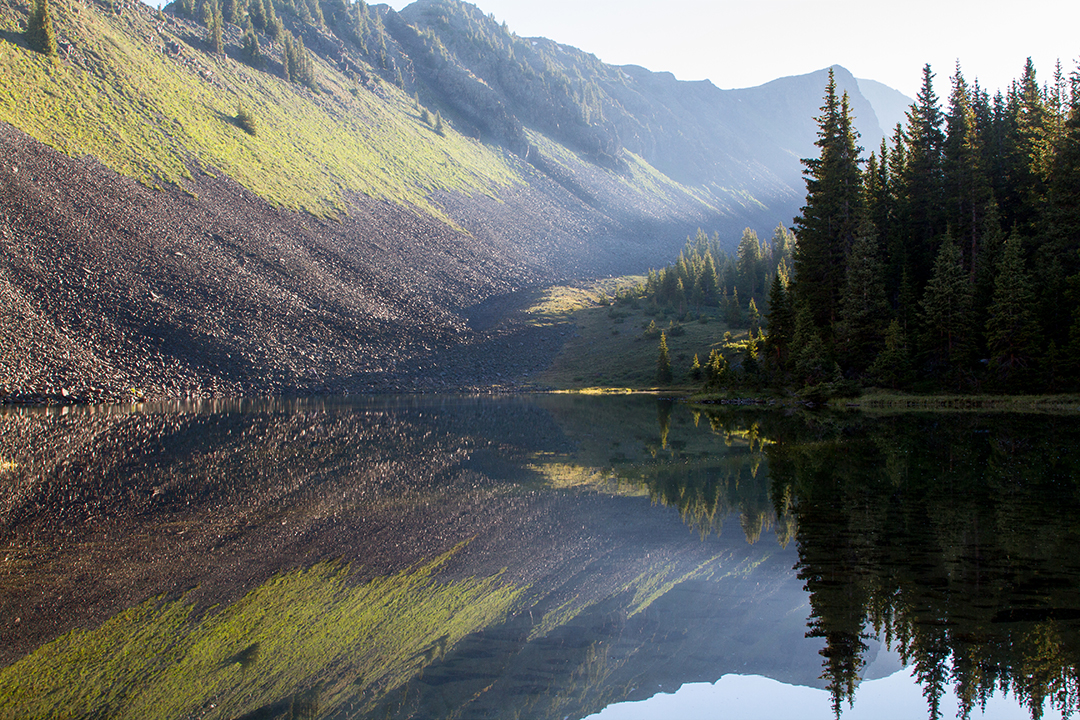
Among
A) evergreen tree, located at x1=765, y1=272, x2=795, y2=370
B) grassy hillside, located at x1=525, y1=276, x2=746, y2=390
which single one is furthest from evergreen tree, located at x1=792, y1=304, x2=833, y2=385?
grassy hillside, located at x1=525, y1=276, x2=746, y2=390

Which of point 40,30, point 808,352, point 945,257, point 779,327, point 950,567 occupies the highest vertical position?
point 40,30

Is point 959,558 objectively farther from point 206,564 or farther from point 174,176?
point 174,176

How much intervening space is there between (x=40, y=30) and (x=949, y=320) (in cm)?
14465

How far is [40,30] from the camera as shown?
363 ft

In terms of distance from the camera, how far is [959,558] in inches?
385

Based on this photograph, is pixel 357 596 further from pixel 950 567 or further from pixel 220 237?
pixel 220 237

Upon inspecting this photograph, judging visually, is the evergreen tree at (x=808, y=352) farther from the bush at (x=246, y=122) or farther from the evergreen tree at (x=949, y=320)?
the bush at (x=246, y=122)

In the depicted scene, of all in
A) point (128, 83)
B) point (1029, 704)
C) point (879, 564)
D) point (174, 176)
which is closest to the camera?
point (1029, 704)

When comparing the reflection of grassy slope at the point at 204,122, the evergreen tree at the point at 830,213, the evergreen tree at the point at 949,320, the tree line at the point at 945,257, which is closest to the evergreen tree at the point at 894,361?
the tree line at the point at 945,257

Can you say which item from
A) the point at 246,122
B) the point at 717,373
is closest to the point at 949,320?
the point at 717,373

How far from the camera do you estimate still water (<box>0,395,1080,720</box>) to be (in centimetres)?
664

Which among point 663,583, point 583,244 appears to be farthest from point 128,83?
point 663,583

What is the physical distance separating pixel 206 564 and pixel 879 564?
36.6 feet

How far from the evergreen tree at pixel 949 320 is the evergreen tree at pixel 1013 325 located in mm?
1834
